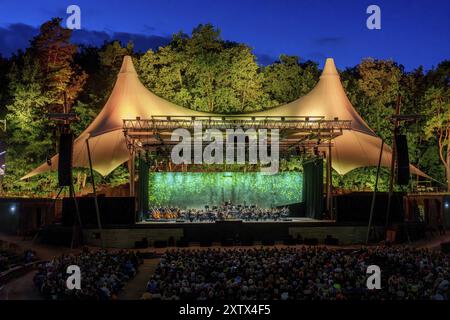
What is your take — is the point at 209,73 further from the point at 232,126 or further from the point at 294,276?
the point at 294,276

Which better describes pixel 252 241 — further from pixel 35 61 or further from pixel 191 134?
pixel 35 61

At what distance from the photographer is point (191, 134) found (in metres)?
21.2

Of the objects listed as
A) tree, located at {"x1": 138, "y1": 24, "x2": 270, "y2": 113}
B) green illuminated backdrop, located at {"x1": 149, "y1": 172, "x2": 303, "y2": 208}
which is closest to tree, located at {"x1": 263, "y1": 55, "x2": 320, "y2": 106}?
tree, located at {"x1": 138, "y1": 24, "x2": 270, "y2": 113}

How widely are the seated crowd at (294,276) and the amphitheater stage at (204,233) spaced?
18.0 ft

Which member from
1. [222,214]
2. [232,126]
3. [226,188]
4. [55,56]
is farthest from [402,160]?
[55,56]

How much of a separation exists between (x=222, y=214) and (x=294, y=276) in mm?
11621

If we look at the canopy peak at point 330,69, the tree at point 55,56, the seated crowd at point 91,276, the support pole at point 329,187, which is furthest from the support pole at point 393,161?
the tree at point 55,56

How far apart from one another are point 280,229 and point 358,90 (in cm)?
1603

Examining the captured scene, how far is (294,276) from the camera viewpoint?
10250 mm

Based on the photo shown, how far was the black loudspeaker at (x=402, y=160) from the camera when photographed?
16.7 metres

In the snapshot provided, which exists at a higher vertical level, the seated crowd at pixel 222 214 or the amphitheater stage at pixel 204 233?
the seated crowd at pixel 222 214

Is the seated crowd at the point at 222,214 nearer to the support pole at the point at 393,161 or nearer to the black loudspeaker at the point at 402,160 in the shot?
the support pole at the point at 393,161

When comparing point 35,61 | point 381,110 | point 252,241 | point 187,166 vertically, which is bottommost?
point 252,241

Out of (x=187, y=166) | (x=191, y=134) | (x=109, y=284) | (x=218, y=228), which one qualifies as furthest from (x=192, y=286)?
(x=187, y=166)
